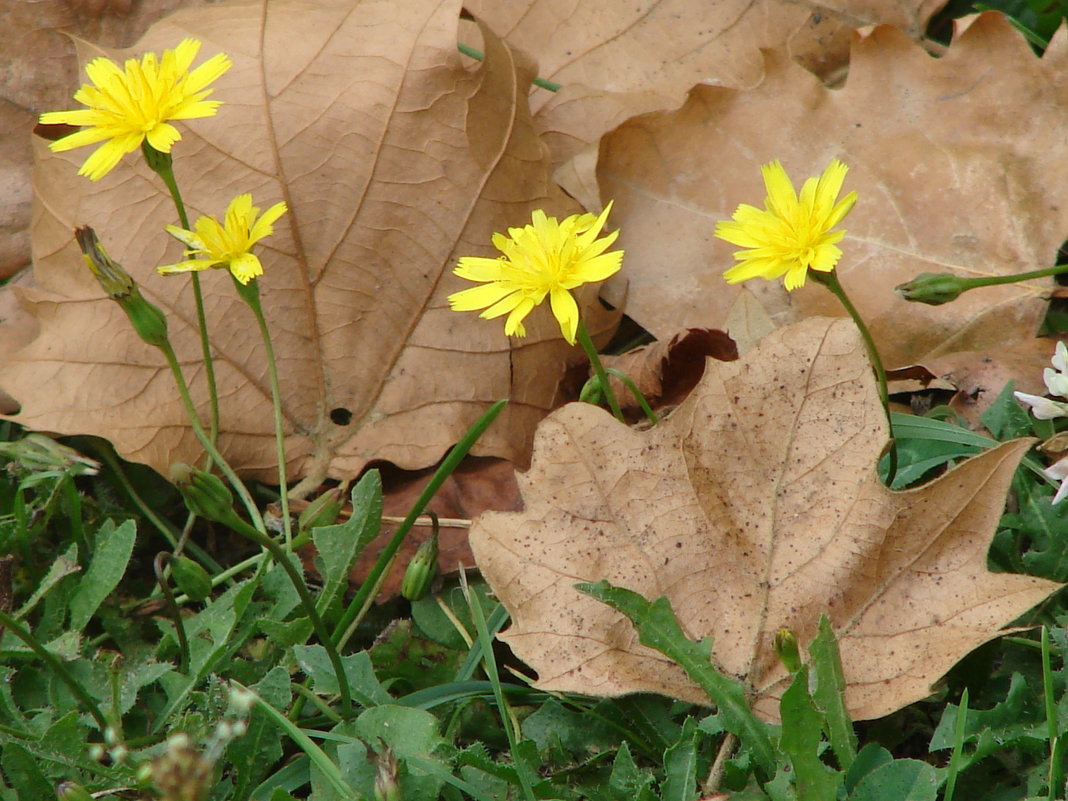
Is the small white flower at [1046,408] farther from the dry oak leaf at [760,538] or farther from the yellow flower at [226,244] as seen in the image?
the yellow flower at [226,244]

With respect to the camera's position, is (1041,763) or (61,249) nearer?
(1041,763)

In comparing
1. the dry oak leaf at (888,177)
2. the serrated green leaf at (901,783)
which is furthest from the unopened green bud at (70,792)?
the dry oak leaf at (888,177)

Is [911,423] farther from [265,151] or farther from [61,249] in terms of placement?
[61,249]

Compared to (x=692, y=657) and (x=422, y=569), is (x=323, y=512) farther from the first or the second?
(x=692, y=657)

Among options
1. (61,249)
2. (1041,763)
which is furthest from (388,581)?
(1041,763)

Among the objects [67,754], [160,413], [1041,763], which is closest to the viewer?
[1041,763]

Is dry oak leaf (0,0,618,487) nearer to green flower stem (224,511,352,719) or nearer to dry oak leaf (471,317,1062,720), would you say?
dry oak leaf (471,317,1062,720)

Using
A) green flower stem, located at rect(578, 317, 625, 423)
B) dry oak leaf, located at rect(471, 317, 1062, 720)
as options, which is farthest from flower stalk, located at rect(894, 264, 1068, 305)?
green flower stem, located at rect(578, 317, 625, 423)
